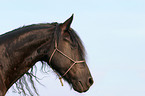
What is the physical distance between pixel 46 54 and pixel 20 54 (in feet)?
1.84

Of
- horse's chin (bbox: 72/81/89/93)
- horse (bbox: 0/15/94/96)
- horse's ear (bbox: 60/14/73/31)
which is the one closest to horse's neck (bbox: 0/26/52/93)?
horse (bbox: 0/15/94/96)

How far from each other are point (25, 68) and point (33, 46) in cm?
52

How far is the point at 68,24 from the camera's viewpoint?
19.5ft

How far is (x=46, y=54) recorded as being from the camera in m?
5.95

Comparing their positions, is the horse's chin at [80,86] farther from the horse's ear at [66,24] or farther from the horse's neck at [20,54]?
the horse's ear at [66,24]

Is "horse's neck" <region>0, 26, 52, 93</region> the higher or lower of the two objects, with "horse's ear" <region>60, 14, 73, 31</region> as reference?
lower

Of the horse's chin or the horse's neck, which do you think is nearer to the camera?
the horse's neck

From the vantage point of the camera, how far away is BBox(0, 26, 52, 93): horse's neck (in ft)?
19.3

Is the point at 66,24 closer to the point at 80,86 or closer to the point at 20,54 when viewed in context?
the point at 20,54

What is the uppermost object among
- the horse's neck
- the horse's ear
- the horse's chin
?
the horse's ear

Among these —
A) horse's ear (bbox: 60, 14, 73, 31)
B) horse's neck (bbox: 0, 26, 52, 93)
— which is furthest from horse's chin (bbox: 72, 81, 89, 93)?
horse's ear (bbox: 60, 14, 73, 31)

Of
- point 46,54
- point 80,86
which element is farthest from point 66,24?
point 80,86

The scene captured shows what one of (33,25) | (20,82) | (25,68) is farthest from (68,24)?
(20,82)

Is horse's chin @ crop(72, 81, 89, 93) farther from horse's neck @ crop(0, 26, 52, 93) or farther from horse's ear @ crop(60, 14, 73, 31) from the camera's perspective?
horse's ear @ crop(60, 14, 73, 31)
